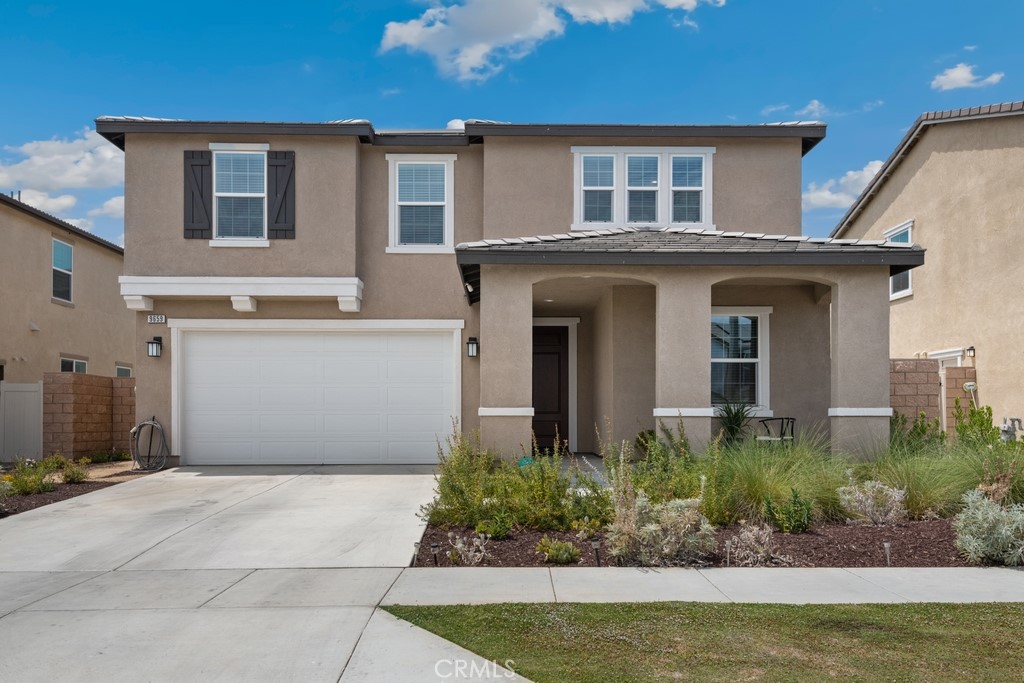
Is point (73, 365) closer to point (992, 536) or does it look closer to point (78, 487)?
point (78, 487)

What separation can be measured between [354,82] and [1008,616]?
1538 centimetres

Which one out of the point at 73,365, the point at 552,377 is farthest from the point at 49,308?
the point at 552,377

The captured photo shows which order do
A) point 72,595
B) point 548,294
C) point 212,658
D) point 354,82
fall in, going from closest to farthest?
point 212,658
point 72,595
point 548,294
point 354,82

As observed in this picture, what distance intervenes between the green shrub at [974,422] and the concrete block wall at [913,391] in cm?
72

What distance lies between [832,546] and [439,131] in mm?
9933

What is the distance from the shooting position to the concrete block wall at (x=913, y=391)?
13.0 m

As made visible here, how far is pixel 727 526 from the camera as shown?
313 inches

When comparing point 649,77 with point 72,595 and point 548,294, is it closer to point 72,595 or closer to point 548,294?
point 548,294

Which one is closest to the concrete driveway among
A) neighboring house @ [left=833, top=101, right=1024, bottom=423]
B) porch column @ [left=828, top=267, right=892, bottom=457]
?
porch column @ [left=828, top=267, right=892, bottom=457]

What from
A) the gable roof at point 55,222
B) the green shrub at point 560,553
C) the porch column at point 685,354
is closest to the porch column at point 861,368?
the porch column at point 685,354

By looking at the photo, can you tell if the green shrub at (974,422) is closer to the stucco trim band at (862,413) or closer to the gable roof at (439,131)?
the stucco trim band at (862,413)

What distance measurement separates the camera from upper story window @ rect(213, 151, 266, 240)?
44.8ft

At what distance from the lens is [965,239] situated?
52.0 ft

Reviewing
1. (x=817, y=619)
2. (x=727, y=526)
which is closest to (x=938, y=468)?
(x=727, y=526)
